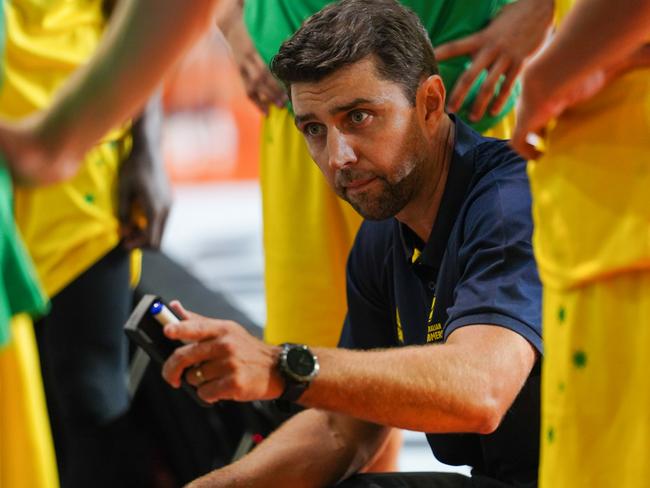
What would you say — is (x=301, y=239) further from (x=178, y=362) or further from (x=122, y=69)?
(x=122, y=69)

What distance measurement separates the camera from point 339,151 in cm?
200

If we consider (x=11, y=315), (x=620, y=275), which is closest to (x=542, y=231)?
(x=620, y=275)

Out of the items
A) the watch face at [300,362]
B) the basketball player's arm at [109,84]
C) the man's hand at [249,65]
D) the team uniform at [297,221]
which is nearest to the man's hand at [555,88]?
the basketball player's arm at [109,84]

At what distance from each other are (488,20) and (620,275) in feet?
3.98

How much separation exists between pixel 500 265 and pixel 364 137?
0.30 metres

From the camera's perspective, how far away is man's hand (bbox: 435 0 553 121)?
2.39m

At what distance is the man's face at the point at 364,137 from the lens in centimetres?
202

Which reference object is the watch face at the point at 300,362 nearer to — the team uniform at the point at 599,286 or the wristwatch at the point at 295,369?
the wristwatch at the point at 295,369

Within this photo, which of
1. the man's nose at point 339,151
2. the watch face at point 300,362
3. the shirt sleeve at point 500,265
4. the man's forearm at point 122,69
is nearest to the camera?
the man's forearm at point 122,69

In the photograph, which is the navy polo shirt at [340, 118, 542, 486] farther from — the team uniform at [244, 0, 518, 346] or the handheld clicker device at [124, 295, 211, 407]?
the handheld clicker device at [124, 295, 211, 407]

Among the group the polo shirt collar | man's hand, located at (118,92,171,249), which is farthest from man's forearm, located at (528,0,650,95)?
man's hand, located at (118,92,171,249)

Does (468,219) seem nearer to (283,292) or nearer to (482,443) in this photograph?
(482,443)

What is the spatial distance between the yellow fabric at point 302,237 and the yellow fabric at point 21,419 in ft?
3.91

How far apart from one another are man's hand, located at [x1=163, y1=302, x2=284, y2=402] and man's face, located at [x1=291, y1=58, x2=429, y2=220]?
0.45 m
